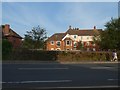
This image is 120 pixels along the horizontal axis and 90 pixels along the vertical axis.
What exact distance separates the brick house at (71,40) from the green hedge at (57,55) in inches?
2343

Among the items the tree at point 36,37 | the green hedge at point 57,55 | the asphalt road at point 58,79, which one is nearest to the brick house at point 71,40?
the tree at point 36,37

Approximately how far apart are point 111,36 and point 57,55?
62.3 ft

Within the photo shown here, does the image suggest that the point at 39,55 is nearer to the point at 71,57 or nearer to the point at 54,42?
the point at 71,57

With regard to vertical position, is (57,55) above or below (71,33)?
below

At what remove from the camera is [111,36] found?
55875 millimetres

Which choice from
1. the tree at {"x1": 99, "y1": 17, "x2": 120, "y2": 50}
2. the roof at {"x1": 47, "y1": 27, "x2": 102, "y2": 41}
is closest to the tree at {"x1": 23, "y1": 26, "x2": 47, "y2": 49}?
the tree at {"x1": 99, "y1": 17, "x2": 120, "y2": 50}

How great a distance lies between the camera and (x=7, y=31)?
77062mm

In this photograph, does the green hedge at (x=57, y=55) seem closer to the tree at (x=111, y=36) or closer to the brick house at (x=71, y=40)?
the tree at (x=111, y=36)

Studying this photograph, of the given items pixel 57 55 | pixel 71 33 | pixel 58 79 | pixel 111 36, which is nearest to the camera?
pixel 58 79

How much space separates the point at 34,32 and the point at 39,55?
3416cm

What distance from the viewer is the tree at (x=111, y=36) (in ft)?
177

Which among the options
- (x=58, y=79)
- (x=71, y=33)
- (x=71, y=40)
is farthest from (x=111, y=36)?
(x=71, y=33)

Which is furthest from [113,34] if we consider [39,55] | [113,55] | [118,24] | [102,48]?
[39,55]

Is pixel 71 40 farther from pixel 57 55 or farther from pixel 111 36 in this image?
pixel 57 55
